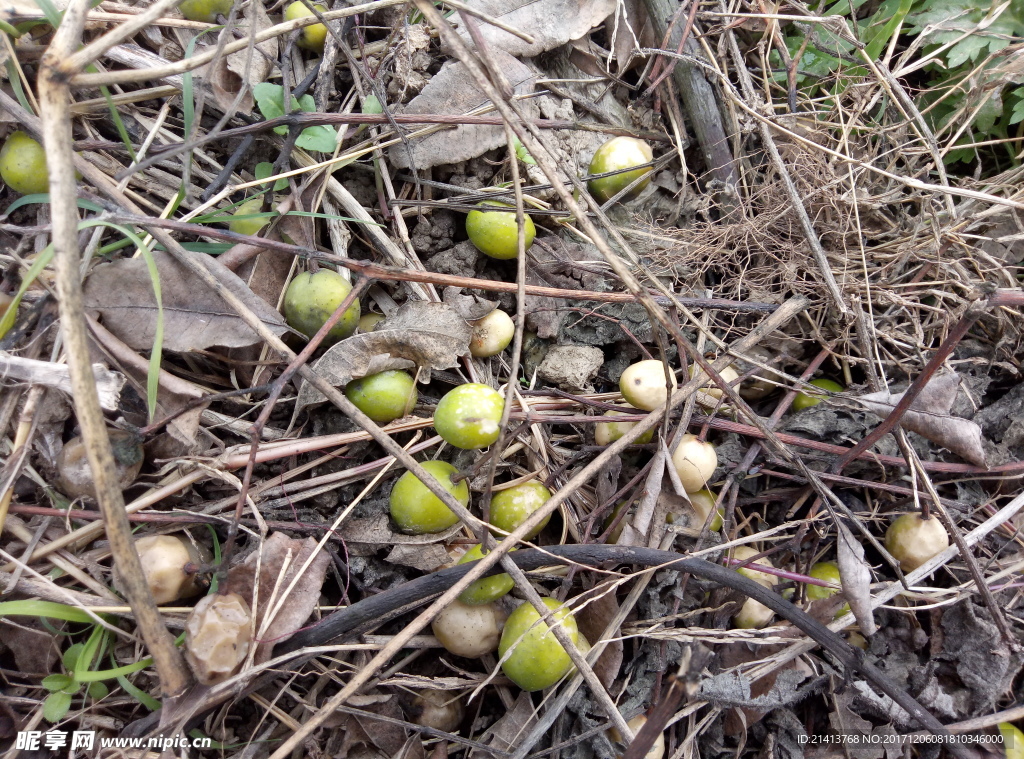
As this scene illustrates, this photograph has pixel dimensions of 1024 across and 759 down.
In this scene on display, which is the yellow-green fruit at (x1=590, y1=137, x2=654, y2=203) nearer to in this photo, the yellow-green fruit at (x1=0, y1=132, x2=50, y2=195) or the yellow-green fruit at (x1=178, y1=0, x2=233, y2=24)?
the yellow-green fruit at (x1=178, y1=0, x2=233, y2=24)

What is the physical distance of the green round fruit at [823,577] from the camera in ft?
5.98

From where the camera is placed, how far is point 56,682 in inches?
59.7

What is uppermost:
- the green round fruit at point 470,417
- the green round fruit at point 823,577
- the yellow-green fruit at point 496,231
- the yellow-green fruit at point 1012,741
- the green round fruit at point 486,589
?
the yellow-green fruit at point 496,231

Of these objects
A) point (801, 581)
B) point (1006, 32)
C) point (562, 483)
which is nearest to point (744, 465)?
point (801, 581)

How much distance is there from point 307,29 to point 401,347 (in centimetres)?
110

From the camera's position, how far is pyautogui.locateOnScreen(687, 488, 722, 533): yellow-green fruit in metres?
1.83

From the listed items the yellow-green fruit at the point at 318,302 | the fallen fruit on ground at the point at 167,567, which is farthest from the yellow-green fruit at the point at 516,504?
the fallen fruit on ground at the point at 167,567

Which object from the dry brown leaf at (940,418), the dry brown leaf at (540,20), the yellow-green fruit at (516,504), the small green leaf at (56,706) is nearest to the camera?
the small green leaf at (56,706)

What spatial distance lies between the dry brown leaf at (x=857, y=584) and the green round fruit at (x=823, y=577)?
5.6 inches

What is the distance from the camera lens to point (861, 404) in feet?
6.14

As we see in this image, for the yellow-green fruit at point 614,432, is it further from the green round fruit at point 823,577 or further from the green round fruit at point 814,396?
the green round fruit at point 823,577

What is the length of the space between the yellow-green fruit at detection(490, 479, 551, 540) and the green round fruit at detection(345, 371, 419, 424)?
399 mm

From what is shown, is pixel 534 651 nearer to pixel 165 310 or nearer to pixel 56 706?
pixel 56 706

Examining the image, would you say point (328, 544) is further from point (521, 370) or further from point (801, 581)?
point (801, 581)
